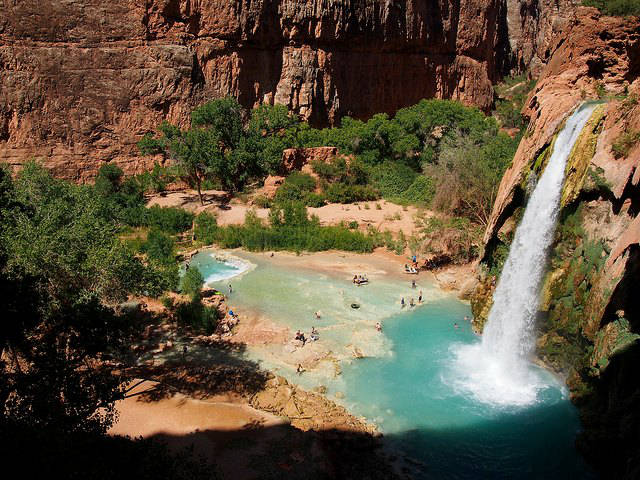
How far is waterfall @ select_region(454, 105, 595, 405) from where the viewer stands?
52.5ft

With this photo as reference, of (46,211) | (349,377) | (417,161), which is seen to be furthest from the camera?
(417,161)

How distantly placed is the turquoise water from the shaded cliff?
3.52ft

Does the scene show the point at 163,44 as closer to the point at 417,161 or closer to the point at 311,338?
the point at 417,161

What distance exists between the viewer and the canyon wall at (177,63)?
111 feet

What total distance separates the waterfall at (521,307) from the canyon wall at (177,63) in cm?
2798

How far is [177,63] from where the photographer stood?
3691 cm

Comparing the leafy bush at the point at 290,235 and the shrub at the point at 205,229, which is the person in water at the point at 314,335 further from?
the shrub at the point at 205,229

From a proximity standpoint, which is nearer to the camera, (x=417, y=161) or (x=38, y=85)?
(x=38, y=85)

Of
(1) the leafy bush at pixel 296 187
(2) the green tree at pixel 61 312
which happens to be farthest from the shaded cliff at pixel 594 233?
(1) the leafy bush at pixel 296 187

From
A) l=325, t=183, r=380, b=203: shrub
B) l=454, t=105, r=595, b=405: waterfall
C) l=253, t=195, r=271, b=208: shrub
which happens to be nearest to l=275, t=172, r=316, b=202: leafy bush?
l=253, t=195, r=271, b=208: shrub

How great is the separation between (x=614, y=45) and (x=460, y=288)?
12284mm

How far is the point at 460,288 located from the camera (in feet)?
78.5

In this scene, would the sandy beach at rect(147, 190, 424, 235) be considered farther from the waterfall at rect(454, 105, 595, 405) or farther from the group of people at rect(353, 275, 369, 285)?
the waterfall at rect(454, 105, 595, 405)

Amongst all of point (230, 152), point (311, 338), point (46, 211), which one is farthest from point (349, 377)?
point (230, 152)
